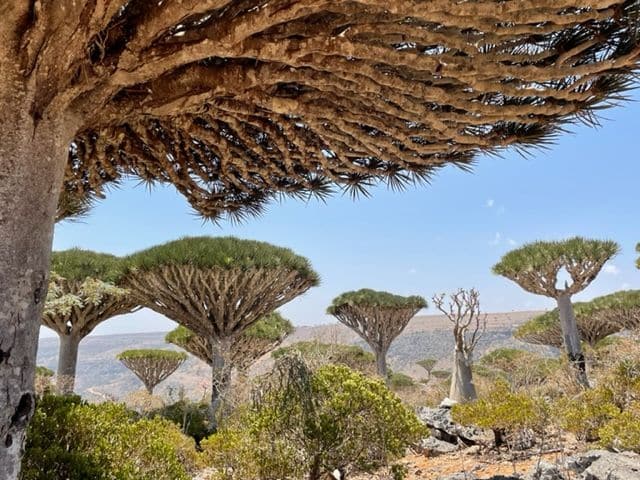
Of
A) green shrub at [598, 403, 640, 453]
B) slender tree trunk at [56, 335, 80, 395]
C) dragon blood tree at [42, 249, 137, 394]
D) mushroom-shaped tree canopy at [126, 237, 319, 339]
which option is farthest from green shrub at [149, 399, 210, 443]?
green shrub at [598, 403, 640, 453]

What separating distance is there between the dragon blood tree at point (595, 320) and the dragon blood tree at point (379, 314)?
4.96 meters

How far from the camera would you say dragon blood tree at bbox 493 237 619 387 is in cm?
1373

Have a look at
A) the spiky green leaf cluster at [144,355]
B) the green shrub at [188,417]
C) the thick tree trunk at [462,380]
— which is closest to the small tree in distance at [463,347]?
the thick tree trunk at [462,380]

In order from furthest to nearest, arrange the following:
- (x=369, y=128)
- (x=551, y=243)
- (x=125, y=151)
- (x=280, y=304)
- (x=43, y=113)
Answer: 1. (x=551, y=243)
2. (x=280, y=304)
3. (x=125, y=151)
4. (x=369, y=128)
5. (x=43, y=113)

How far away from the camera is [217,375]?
35.9 feet

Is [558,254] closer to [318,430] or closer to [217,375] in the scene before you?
[217,375]

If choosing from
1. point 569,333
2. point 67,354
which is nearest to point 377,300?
point 569,333

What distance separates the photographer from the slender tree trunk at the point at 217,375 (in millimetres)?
10531

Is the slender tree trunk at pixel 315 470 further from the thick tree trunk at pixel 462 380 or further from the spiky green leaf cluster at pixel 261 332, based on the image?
the spiky green leaf cluster at pixel 261 332

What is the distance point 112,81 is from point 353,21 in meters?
1.12

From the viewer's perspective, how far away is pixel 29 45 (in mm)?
1825

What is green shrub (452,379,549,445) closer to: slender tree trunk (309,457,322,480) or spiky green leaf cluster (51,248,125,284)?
slender tree trunk (309,457,322,480)

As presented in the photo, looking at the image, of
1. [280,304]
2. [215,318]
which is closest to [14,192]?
[215,318]

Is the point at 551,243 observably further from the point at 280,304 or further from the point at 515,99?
the point at 515,99
